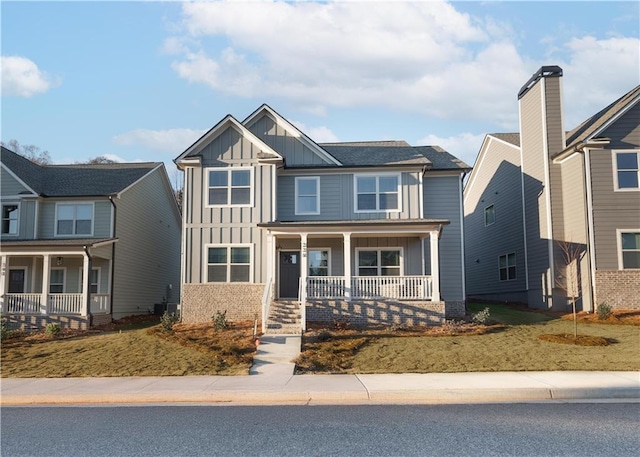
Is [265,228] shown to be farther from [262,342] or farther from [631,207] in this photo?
[631,207]

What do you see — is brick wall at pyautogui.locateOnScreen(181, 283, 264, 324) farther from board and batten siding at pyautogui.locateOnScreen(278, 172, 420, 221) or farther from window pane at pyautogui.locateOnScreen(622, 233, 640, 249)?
window pane at pyautogui.locateOnScreen(622, 233, 640, 249)

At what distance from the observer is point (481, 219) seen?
31.8 m

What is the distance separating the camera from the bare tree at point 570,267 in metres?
20.6

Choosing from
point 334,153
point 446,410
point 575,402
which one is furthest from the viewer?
point 334,153

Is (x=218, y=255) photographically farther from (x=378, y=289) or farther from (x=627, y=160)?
(x=627, y=160)

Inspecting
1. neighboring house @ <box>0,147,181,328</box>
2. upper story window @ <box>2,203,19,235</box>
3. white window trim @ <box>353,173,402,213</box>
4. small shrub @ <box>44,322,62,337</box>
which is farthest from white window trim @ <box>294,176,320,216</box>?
upper story window @ <box>2,203,19,235</box>

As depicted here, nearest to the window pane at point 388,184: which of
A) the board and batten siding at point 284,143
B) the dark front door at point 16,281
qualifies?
the board and batten siding at point 284,143

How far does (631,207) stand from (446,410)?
1513cm

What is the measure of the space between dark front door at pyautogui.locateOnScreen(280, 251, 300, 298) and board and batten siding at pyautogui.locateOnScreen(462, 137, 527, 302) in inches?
432

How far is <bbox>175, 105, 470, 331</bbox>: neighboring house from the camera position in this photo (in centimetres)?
1964

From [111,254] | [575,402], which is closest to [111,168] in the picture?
[111,254]

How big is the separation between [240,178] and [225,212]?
1449 millimetres

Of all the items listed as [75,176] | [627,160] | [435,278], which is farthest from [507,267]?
[75,176]

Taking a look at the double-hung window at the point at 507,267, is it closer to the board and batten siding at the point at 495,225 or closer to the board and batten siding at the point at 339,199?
the board and batten siding at the point at 495,225
